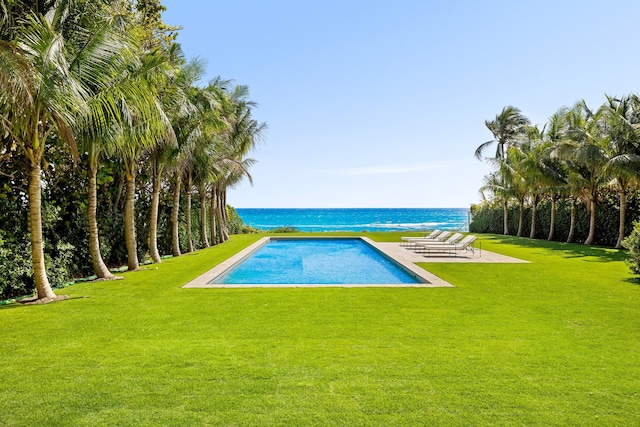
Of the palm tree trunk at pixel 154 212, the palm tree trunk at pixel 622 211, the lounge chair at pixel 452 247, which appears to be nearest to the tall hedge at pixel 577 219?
the palm tree trunk at pixel 622 211

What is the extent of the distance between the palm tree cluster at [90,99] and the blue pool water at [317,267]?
3.27m

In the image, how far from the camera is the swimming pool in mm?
9922

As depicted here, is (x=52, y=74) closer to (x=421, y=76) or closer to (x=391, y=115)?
(x=421, y=76)

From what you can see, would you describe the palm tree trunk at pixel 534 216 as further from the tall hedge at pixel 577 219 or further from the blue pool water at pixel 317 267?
the blue pool water at pixel 317 267

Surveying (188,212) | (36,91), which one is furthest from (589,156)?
(36,91)

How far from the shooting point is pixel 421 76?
2092cm

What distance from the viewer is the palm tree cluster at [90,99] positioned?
18.4ft

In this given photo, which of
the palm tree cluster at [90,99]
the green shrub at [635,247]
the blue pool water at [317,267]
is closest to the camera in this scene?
the palm tree cluster at [90,99]

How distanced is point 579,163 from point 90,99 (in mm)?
18780

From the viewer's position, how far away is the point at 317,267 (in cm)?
1309

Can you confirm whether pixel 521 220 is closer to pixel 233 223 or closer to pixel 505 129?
pixel 505 129

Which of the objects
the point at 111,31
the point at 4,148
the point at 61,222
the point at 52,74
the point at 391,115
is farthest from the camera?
the point at 391,115

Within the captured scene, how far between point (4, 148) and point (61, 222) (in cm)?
224

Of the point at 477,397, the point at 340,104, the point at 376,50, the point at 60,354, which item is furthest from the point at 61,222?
the point at 340,104
